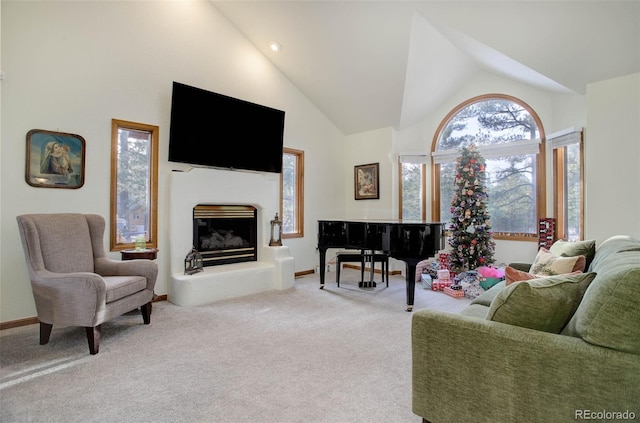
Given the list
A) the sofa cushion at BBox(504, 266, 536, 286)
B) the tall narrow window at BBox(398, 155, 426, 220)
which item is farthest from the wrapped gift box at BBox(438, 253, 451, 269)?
the sofa cushion at BBox(504, 266, 536, 286)

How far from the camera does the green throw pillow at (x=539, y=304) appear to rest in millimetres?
1310

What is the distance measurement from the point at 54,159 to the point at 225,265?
2.31 m

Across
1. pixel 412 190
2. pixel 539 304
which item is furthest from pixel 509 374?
pixel 412 190

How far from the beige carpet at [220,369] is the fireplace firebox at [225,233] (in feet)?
3.52

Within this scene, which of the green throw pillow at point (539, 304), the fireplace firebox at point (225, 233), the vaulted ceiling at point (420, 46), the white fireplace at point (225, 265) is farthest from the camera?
the fireplace firebox at point (225, 233)

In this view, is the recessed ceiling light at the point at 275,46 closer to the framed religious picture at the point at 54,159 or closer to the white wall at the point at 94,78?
the white wall at the point at 94,78

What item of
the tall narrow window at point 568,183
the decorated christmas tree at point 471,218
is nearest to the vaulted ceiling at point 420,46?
the tall narrow window at point 568,183

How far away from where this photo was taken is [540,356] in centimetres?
122

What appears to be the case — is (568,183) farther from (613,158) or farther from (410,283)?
(410,283)

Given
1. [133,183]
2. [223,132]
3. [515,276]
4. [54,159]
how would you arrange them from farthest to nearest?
[223,132], [133,183], [54,159], [515,276]

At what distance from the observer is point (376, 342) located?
9.06 ft

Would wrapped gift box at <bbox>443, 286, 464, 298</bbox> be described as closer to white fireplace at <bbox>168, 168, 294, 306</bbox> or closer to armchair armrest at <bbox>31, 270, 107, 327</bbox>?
white fireplace at <bbox>168, 168, 294, 306</bbox>

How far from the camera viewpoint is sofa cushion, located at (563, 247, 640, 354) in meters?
1.10

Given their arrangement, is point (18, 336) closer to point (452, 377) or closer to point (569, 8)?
point (452, 377)
